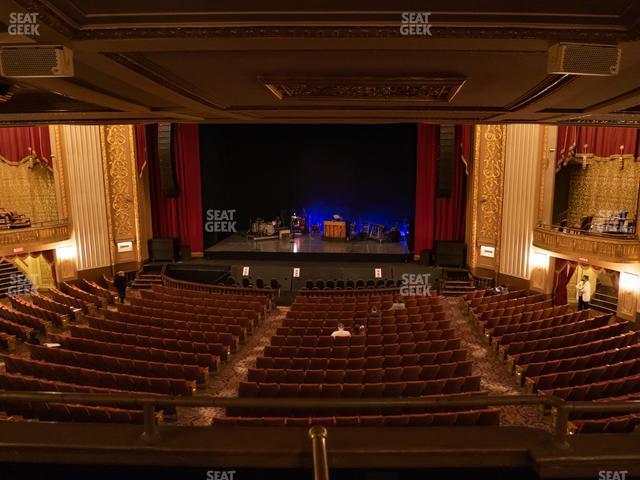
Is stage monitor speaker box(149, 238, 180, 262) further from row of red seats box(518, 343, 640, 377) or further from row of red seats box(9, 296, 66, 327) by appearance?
row of red seats box(518, 343, 640, 377)

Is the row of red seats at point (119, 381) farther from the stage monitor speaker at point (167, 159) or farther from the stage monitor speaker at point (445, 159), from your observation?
the stage monitor speaker at point (445, 159)

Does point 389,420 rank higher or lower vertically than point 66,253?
lower

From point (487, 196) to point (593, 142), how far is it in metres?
3.47

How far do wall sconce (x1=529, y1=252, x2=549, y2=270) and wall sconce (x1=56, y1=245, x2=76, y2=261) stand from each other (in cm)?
1476

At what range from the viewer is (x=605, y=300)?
13.9m

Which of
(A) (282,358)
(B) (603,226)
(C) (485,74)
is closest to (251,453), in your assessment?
(C) (485,74)

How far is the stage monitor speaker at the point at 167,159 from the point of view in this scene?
1441 centimetres

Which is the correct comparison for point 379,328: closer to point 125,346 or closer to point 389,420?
point 389,420

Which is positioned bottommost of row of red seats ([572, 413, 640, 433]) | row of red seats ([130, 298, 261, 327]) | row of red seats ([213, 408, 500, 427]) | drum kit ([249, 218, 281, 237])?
row of red seats ([130, 298, 261, 327])

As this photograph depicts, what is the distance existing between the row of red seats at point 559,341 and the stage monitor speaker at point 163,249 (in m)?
12.6

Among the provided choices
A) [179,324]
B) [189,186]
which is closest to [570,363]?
[179,324]

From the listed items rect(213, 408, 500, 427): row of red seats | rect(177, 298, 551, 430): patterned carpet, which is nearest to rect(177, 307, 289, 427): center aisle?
rect(177, 298, 551, 430): patterned carpet

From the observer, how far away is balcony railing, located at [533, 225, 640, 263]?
11508mm

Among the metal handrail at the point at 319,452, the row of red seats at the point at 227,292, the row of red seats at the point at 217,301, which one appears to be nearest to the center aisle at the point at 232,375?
the row of red seats at the point at 217,301
